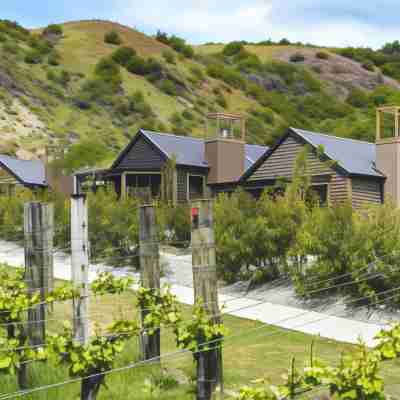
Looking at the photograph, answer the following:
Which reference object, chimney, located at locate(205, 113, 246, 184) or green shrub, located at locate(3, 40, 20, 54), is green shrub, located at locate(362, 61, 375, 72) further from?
chimney, located at locate(205, 113, 246, 184)

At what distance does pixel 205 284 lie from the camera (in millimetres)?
8242

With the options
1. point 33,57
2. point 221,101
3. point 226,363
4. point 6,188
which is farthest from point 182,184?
point 221,101

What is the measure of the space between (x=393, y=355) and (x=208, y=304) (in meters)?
2.26

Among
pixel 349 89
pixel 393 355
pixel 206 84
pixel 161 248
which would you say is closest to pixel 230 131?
pixel 161 248

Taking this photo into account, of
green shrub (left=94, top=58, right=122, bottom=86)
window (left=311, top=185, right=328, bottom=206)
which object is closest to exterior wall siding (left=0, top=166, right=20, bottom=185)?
window (left=311, top=185, right=328, bottom=206)

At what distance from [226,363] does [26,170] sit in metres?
33.7

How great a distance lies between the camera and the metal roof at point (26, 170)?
40844 mm

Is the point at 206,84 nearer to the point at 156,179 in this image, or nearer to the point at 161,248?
the point at 156,179

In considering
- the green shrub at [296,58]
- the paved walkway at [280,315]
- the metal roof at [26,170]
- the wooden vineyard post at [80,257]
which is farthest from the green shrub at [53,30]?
the wooden vineyard post at [80,257]

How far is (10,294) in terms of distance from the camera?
9383mm

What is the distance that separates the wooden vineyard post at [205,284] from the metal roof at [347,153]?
19724 millimetres

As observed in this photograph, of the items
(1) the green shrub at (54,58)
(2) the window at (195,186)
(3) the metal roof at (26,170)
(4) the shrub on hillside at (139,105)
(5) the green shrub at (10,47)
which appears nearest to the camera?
(2) the window at (195,186)

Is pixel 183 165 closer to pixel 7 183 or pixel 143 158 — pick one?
pixel 143 158

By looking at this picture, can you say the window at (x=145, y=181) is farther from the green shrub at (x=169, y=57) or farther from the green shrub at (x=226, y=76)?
the green shrub at (x=226, y=76)
